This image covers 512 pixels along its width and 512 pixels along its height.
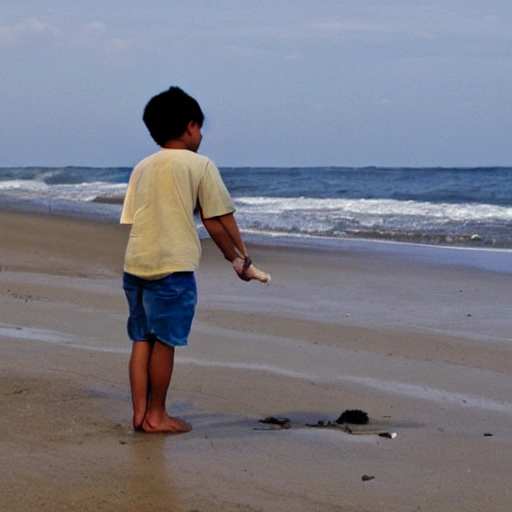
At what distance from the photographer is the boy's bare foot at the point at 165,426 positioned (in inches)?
150

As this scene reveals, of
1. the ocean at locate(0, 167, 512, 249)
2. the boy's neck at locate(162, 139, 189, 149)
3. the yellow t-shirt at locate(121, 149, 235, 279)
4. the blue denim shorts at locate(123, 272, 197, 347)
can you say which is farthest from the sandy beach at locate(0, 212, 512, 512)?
the ocean at locate(0, 167, 512, 249)

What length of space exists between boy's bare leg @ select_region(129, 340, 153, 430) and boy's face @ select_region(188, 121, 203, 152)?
80cm

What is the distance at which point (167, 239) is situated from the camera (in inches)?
150

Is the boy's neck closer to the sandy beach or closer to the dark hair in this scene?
the dark hair

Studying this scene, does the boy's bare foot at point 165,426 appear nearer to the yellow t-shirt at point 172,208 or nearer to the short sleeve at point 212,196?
the yellow t-shirt at point 172,208

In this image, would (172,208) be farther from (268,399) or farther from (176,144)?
(268,399)

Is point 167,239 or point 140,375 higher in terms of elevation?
point 167,239

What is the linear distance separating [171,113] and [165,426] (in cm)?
121

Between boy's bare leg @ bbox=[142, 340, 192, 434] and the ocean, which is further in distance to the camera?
the ocean

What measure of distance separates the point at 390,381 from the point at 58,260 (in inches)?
235

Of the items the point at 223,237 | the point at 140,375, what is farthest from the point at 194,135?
the point at 140,375

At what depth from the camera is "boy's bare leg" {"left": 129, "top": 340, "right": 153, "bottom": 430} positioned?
3863 mm

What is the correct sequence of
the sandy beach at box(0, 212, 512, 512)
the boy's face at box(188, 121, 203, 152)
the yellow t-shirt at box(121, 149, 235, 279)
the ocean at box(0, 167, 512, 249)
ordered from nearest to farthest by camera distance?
1. the sandy beach at box(0, 212, 512, 512)
2. the yellow t-shirt at box(121, 149, 235, 279)
3. the boy's face at box(188, 121, 203, 152)
4. the ocean at box(0, 167, 512, 249)

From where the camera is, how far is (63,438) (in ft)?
11.7
